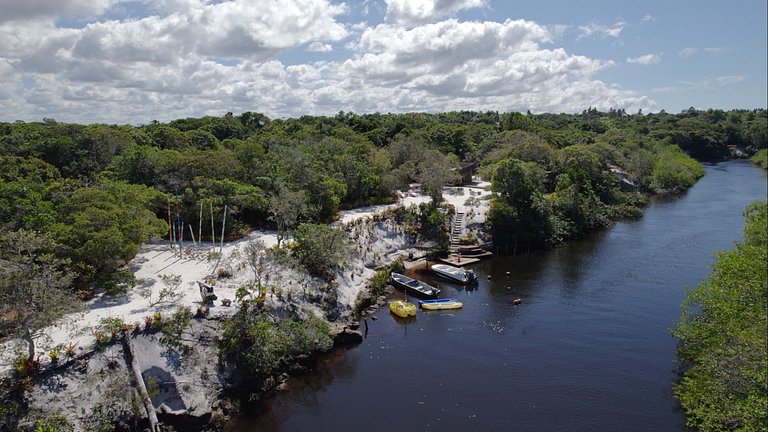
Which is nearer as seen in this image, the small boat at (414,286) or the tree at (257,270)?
the tree at (257,270)

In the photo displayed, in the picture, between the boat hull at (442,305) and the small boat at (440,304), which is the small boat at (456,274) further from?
the boat hull at (442,305)

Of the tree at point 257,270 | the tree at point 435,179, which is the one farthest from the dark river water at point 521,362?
the tree at point 435,179

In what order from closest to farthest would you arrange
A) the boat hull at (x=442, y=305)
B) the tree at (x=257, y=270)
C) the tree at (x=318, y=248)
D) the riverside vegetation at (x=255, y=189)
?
the riverside vegetation at (x=255, y=189) < the tree at (x=257, y=270) < the tree at (x=318, y=248) < the boat hull at (x=442, y=305)

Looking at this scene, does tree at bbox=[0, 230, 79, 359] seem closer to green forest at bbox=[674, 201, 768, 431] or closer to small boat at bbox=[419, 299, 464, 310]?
small boat at bbox=[419, 299, 464, 310]

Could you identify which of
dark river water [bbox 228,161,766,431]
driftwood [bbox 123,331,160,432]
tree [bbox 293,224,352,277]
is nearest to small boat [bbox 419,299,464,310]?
dark river water [bbox 228,161,766,431]

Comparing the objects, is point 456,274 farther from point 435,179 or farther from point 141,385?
point 141,385

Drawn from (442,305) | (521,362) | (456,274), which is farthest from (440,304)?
(521,362)

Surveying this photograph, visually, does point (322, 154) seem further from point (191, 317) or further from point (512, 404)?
point (512, 404)
